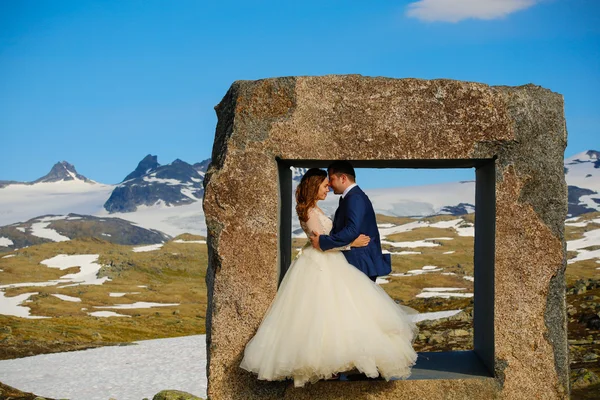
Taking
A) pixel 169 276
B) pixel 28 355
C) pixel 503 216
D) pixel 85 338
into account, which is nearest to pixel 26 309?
pixel 85 338

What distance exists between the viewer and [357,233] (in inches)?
302

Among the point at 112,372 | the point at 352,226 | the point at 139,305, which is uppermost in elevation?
the point at 352,226

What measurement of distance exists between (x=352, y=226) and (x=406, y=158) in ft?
3.48

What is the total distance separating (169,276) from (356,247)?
Answer: 279 ft

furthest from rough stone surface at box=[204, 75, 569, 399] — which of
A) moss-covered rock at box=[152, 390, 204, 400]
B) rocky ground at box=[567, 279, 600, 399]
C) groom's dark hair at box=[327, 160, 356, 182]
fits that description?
moss-covered rock at box=[152, 390, 204, 400]

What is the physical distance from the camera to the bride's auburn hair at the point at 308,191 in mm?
7770

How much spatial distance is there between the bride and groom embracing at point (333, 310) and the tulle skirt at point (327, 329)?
0.03 feet

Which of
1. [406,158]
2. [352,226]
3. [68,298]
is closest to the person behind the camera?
[352,226]

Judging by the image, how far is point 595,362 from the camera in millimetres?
13883

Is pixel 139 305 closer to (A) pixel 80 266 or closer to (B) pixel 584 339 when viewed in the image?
(A) pixel 80 266

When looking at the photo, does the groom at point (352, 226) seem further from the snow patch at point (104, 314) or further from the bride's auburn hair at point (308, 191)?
the snow patch at point (104, 314)

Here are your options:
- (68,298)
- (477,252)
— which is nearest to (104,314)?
(68,298)

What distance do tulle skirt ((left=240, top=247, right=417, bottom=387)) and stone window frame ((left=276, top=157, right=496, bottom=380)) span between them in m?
0.71

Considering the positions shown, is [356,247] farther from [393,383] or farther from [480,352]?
[480,352]
